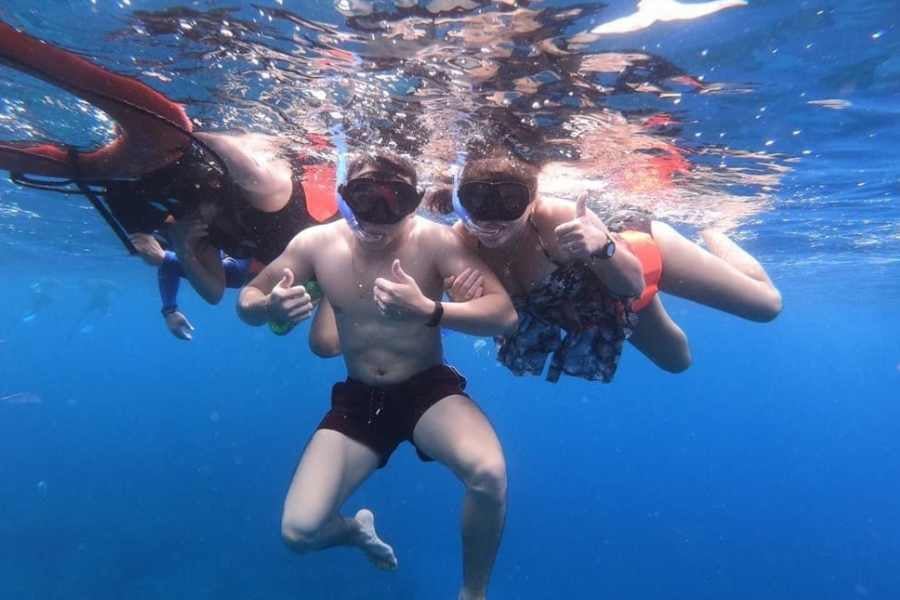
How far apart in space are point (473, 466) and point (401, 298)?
66.4 inches

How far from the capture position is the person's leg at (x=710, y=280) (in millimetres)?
6469

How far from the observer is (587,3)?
5812mm

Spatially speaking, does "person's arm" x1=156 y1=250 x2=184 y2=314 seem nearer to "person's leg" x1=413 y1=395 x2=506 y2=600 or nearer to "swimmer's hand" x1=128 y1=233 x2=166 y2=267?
"swimmer's hand" x1=128 y1=233 x2=166 y2=267

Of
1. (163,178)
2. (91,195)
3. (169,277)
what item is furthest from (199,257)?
(169,277)

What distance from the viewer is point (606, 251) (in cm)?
501

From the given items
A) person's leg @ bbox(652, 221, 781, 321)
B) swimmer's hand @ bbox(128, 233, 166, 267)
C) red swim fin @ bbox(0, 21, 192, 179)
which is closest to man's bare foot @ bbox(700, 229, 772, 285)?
person's leg @ bbox(652, 221, 781, 321)

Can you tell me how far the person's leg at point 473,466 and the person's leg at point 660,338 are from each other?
2.67 meters

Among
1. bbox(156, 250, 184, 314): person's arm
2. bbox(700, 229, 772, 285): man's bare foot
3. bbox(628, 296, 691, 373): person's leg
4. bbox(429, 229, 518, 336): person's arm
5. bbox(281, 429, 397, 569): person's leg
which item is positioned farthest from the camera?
bbox(156, 250, 184, 314): person's arm

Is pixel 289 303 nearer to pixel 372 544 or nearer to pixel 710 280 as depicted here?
pixel 372 544

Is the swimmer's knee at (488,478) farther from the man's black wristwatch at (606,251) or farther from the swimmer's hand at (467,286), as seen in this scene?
the man's black wristwatch at (606,251)

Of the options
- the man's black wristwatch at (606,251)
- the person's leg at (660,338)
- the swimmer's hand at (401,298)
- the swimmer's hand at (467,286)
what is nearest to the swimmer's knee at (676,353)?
the person's leg at (660,338)

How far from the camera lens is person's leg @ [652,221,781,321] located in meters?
6.47

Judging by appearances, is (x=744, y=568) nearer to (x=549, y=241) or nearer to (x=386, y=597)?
(x=386, y=597)

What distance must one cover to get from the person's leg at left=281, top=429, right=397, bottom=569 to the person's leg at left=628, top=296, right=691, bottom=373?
12.0 feet
